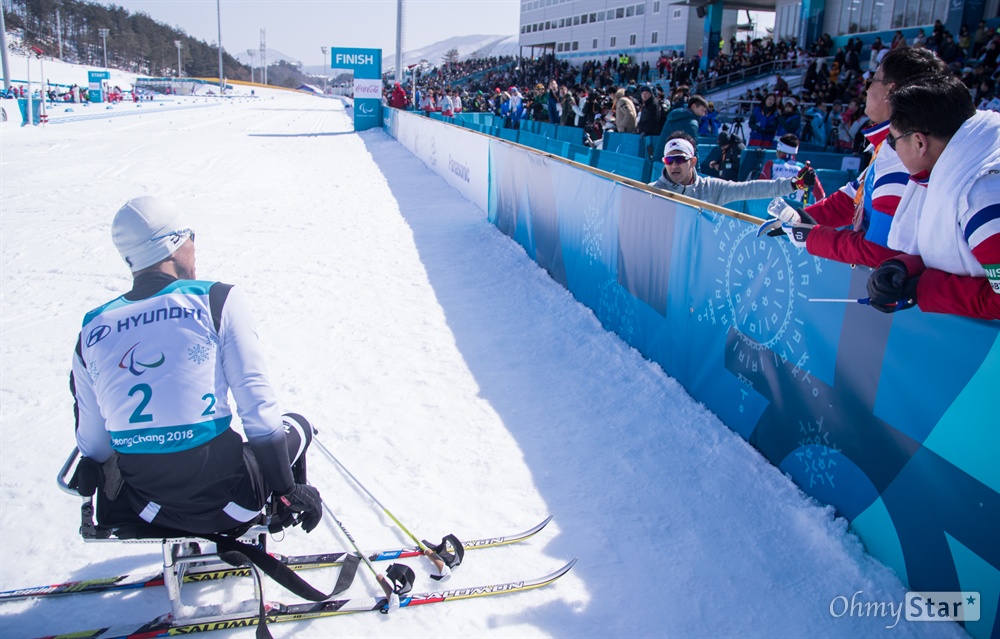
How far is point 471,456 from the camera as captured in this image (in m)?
3.89

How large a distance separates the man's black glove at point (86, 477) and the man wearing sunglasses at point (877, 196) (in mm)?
2736

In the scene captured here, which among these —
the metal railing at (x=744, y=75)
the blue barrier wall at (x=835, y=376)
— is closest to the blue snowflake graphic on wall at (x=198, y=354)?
the blue barrier wall at (x=835, y=376)

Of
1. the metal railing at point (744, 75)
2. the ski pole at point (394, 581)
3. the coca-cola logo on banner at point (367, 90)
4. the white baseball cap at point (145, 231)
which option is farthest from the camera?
the coca-cola logo on banner at point (367, 90)

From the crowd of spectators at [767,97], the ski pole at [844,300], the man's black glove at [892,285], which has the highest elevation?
the crowd of spectators at [767,97]

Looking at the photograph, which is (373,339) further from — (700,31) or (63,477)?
(700,31)

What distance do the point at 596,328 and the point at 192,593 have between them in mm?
3773

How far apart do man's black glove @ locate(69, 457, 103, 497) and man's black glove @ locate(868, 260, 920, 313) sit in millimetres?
2645

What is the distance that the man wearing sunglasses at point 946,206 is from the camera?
2094 mm

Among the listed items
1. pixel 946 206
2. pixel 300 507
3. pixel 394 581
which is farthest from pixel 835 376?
pixel 300 507

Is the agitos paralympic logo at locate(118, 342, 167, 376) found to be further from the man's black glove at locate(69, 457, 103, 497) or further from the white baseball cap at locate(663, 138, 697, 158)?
the white baseball cap at locate(663, 138, 697, 158)

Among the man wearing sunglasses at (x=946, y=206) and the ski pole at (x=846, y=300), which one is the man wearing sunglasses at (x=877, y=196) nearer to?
the ski pole at (x=846, y=300)

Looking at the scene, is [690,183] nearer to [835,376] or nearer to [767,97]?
[835,376]

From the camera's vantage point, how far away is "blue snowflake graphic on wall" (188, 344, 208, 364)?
85.7 inches

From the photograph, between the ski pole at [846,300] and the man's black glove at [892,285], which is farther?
the ski pole at [846,300]
